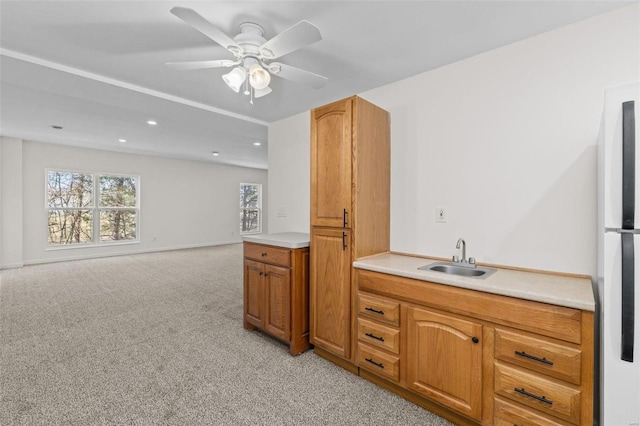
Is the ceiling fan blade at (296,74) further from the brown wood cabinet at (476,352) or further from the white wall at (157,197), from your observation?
the white wall at (157,197)

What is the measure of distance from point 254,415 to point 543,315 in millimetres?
1704

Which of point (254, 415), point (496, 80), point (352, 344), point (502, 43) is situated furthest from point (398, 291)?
point (502, 43)

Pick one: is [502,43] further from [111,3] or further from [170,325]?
[170,325]

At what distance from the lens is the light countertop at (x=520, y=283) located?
1.42m

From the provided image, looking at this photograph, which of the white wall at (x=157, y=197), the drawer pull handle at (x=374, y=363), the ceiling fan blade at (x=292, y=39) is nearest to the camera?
the ceiling fan blade at (x=292, y=39)

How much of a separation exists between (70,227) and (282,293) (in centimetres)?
665

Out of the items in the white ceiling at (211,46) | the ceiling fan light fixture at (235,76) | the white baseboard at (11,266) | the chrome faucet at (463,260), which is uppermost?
the white ceiling at (211,46)

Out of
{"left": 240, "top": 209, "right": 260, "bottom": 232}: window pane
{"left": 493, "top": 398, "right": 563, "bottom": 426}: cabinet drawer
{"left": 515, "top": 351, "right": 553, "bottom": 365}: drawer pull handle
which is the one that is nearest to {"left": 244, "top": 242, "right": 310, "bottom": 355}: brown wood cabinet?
{"left": 493, "top": 398, "right": 563, "bottom": 426}: cabinet drawer

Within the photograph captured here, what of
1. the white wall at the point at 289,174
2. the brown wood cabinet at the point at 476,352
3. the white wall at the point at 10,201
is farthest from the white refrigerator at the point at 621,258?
the white wall at the point at 10,201

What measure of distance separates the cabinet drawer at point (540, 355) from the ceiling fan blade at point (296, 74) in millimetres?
1980

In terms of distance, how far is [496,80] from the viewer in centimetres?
216

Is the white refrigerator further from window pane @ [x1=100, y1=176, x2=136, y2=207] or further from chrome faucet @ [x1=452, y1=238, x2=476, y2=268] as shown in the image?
window pane @ [x1=100, y1=176, x2=136, y2=207]

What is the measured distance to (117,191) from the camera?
23.7 ft

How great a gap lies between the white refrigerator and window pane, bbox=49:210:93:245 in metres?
8.68
